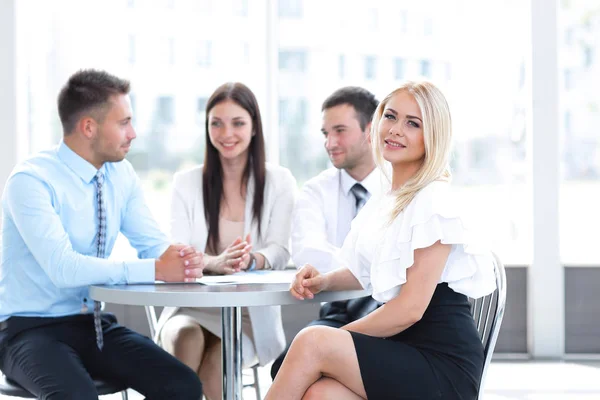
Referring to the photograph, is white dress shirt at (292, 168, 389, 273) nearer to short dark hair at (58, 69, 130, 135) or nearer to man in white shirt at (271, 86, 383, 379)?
man in white shirt at (271, 86, 383, 379)

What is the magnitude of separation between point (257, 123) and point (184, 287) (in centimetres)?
118

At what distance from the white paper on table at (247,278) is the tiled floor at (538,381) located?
1.51 m

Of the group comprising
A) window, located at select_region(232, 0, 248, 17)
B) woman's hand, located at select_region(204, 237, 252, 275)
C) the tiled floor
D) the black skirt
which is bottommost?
the tiled floor

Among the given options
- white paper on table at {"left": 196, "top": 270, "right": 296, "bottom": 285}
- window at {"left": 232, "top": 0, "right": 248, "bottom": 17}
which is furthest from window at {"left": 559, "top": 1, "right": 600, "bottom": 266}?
white paper on table at {"left": 196, "top": 270, "right": 296, "bottom": 285}

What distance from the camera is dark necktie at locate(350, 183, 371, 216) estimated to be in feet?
10.4

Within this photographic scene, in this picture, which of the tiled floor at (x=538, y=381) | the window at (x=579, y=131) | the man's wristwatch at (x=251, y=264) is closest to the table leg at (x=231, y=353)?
the man's wristwatch at (x=251, y=264)

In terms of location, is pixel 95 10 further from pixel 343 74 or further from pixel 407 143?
pixel 407 143

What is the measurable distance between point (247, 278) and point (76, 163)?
2.29 feet

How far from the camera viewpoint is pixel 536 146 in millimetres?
4820

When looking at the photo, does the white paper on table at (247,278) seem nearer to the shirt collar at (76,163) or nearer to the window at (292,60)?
the shirt collar at (76,163)

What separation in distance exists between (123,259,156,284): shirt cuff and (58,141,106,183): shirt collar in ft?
1.29

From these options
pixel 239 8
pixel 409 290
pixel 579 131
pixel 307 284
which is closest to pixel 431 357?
pixel 409 290

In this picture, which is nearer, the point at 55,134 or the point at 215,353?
the point at 215,353

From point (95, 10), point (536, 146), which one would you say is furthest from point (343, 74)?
point (95, 10)
